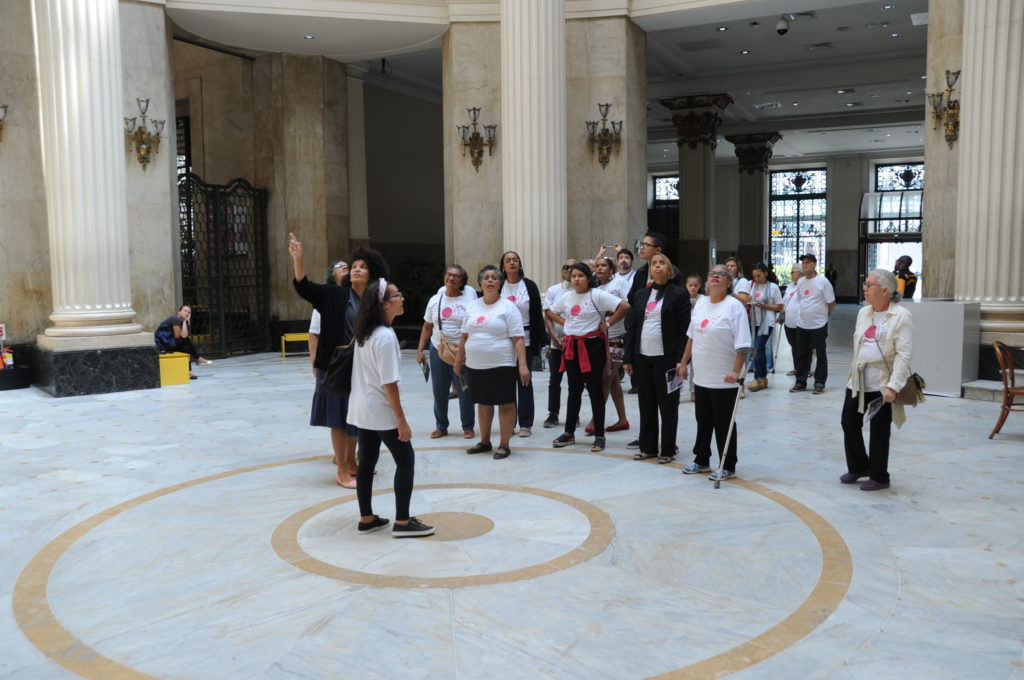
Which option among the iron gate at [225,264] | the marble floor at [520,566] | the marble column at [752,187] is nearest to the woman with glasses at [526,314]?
the marble floor at [520,566]

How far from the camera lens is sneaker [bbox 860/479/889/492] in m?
5.84

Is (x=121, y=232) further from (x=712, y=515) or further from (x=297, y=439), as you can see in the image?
(x=712, y=515)

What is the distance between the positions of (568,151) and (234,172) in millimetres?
7783

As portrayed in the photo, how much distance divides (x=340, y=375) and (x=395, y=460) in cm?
78

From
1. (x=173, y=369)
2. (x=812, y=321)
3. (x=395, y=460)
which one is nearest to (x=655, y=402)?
(x=395, y=460)

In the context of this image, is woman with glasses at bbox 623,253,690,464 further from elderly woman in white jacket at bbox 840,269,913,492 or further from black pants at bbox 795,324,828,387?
black pants at bbox 795,324,828,387

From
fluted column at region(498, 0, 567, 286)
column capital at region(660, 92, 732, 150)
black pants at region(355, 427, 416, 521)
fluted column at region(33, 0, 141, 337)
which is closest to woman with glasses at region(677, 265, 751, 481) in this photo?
black pants at region(355, 427, 416, 521)

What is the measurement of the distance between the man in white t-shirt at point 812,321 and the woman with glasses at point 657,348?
4188mm

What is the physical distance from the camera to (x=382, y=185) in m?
20.5

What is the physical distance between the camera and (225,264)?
1616 cm

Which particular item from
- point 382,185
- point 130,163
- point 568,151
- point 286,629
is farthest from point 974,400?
point 382,185

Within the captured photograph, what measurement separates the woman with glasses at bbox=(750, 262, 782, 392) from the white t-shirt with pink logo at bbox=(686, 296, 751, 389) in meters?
4.74

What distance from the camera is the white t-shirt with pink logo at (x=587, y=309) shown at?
733 centimetres

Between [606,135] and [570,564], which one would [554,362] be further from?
[606,135]
